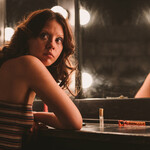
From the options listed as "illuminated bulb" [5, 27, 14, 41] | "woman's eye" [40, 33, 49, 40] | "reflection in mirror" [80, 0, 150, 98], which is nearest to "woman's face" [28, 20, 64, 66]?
"woman's eye" [40, 33, 49, 40]

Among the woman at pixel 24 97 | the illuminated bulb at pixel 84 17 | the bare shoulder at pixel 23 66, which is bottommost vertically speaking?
the woman at pixel 24 97

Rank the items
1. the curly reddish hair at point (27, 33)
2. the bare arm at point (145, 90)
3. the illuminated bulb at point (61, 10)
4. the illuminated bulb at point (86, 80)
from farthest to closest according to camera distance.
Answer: the illuminated bulb at point (61, 10)
the illuminated bulb at point (86, 80)
the bare arm at point (145, 90)
the curly reddish hair at point (27, 33)

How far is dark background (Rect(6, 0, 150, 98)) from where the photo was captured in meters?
1.46

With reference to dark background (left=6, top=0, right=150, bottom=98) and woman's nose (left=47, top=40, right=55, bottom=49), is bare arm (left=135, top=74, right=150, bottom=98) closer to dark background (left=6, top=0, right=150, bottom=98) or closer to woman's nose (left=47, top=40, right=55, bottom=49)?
dark background (left=6, top=0, right=150, bottom=98)

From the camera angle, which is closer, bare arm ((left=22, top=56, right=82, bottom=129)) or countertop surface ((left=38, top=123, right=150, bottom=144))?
countertop surface ((left=38, top=123, right=150, bottom=144))

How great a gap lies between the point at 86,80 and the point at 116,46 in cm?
38

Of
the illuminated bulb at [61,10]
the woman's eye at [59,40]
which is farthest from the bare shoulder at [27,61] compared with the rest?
the illuminated bulb at [61,10]

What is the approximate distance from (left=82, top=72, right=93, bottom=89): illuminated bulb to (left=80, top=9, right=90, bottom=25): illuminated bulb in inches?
17.4

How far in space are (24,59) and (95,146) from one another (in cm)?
46

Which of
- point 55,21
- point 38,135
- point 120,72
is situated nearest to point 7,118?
point 38,135

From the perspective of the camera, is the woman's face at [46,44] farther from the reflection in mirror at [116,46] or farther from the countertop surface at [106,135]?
the reflection in mirror at [116,46]

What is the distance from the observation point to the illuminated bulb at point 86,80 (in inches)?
68.9

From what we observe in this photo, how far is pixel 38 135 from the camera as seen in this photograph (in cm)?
100

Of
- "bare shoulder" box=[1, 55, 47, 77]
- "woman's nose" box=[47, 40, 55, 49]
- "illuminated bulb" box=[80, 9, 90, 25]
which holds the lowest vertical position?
"bare shoulder" box=[1, 55, 47, 77]
